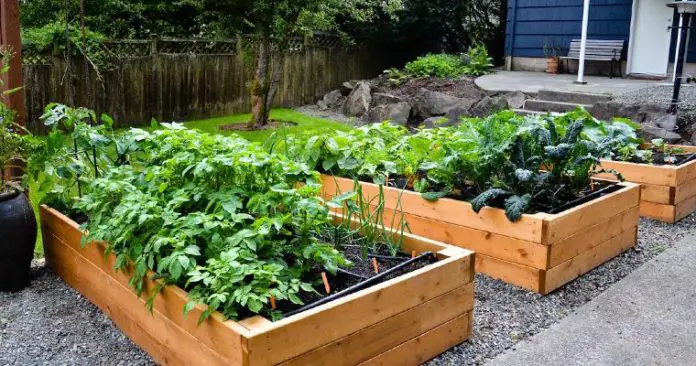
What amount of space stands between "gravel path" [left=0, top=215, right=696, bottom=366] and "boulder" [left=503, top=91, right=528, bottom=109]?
6497 mm

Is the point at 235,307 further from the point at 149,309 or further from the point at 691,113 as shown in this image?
the point at 691,113

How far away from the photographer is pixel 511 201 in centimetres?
421

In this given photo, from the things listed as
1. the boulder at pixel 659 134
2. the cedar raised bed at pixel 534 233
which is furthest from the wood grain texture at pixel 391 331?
the boulder at pixel 659 134

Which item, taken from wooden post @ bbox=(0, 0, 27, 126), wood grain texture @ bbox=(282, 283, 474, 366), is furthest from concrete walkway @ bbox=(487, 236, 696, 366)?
wooden post @ bbox=(0, 0, 27, 126)

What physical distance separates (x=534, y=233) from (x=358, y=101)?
28.5 ft

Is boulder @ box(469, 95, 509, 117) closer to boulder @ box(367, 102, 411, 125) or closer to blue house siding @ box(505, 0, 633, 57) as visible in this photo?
boulder @ box(367, 102, 411, 125)

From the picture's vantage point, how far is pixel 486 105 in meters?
10.6

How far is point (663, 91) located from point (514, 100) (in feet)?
7.52

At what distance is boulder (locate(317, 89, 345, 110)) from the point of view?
13.6m

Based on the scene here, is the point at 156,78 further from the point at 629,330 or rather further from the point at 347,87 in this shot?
the point at 629,330

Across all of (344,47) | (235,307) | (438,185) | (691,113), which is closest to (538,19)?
(344,47)

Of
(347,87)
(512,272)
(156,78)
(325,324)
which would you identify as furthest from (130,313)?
(347,87)

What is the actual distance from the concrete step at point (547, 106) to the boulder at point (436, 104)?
0.93 meters

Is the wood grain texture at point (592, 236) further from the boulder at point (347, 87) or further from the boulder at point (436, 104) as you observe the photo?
the boulder at point (347, 87)
